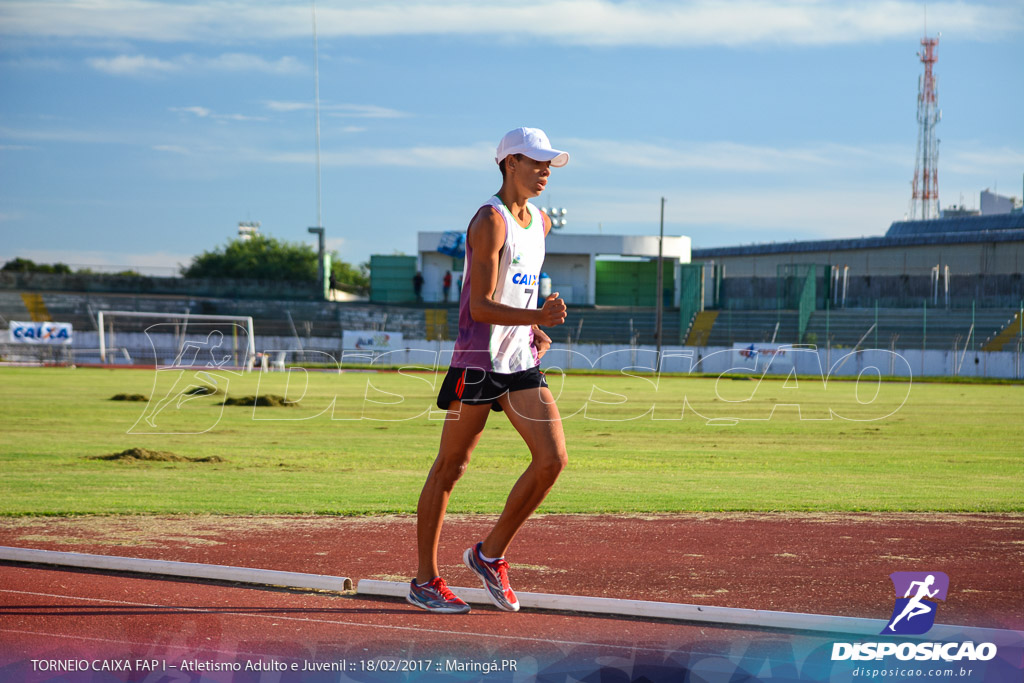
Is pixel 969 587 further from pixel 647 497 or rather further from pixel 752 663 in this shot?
pixel 647 497

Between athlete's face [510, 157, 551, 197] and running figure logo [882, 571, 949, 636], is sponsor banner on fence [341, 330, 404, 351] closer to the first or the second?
running figure logo [882, 571, 949, 636]

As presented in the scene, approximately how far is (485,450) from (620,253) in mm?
57507

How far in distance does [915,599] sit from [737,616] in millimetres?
969

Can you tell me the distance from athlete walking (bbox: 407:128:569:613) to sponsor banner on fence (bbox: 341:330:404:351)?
4695 cm

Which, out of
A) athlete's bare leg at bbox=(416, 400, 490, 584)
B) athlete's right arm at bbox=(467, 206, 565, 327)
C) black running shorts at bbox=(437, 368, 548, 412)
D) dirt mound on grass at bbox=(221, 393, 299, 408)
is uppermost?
athlete's right arm at bbox=(467, 206, 565, 327)

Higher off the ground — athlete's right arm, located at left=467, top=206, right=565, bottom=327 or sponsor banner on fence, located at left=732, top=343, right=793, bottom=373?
Result: athlete's right arm, located at left=467, top=206, right=565, bottom=327

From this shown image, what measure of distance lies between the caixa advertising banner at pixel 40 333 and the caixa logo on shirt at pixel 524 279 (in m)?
50.6

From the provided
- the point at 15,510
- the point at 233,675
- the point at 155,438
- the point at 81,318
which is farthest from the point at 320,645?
the point at 81,318

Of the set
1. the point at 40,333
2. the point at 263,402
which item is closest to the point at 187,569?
the point at 263,402

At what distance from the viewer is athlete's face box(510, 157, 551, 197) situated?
5.33m

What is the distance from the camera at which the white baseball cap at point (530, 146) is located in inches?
208

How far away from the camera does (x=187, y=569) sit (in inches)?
237

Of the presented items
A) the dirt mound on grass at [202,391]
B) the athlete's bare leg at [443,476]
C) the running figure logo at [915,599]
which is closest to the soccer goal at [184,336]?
the dirt mound on grass at [202,391]

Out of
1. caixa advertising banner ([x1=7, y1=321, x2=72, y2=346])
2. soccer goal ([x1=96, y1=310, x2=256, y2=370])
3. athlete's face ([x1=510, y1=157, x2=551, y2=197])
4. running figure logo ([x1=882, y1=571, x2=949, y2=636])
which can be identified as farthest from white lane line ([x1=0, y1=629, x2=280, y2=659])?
caixa advertising banner ([x1=7, y1=321, x2=72, y2=346])
